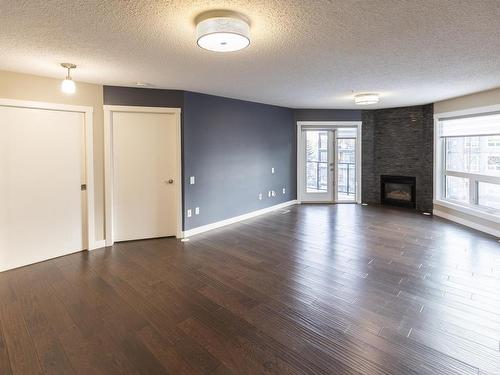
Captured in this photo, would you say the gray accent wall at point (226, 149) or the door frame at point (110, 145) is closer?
the door frame at point (110, 145)

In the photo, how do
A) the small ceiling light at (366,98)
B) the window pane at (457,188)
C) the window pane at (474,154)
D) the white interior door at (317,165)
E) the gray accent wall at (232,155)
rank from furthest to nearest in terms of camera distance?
the white interior door at (317,165) < the window pane at (457,188) < the small ceiling light at (366,98) < the gray accent wall at (232,155) < the window pane at (474,154)

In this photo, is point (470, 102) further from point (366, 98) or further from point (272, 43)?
point (272, 43)

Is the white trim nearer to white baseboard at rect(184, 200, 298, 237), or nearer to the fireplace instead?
the fireplace

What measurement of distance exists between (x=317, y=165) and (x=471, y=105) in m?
3.42

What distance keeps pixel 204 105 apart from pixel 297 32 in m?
2.88

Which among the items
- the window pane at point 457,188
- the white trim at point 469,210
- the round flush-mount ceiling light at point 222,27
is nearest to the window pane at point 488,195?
the white trim at point 469,210

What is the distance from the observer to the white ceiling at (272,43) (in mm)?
2098

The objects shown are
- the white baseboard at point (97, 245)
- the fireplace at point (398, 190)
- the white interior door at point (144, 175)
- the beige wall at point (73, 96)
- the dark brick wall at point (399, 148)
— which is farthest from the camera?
the fireplace at point (398, 190)

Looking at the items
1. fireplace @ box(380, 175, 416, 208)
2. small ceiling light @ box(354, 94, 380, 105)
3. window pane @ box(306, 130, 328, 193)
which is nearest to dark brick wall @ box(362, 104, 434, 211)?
fireplace @ box(380, 175, 416, 208)

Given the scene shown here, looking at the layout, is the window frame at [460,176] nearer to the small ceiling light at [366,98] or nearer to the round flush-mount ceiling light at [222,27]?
the small ceiling light at [366,98]

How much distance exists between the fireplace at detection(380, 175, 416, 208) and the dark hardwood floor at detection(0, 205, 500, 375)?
8.70 feet

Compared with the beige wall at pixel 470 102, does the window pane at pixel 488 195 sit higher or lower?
lower

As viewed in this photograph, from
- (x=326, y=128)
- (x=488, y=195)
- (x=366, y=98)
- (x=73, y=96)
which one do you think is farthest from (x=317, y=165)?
(x=73, y=96)

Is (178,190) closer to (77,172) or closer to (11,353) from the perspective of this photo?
(77,172)
